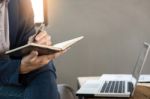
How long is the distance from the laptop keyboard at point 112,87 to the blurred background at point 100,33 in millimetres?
1088

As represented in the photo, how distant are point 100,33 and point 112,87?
1.25 m

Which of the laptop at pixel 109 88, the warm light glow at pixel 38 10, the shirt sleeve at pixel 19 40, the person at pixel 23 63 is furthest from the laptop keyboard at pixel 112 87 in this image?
the warm light glow at pixel 38 10

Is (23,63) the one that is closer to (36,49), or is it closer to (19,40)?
(36,49)

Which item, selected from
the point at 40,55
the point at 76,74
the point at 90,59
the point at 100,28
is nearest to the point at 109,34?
the point at 100,28

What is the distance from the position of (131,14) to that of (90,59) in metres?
0.48

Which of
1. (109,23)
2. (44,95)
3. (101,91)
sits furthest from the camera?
(109,23)

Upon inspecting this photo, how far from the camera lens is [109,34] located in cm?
262

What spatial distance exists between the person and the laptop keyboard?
0.89ft

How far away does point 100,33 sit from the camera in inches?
103

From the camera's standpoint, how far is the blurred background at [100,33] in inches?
102

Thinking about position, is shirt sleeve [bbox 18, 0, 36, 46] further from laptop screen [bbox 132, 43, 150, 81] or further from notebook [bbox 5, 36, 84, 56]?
laptop screen [bbox 132, 43, 150, 81]

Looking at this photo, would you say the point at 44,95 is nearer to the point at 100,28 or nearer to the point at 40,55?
the point at 40,55

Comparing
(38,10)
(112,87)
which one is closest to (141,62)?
(112,87)

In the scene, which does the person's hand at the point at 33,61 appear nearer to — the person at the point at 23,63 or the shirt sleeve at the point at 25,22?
the person at the point at 23,63
